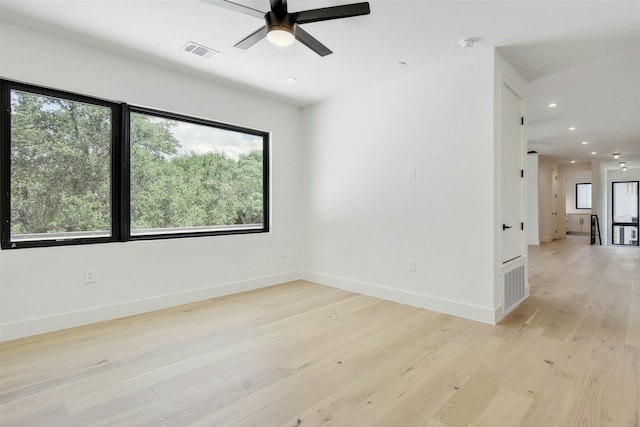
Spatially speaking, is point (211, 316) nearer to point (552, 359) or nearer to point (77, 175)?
point (77, 175)

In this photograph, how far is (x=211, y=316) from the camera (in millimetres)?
3223

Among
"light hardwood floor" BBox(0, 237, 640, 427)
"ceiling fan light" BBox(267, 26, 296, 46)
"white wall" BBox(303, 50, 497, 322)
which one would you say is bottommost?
"light hardwood floor" BBox(0, 237, 640, 427)

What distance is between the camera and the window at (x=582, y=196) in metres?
13.2

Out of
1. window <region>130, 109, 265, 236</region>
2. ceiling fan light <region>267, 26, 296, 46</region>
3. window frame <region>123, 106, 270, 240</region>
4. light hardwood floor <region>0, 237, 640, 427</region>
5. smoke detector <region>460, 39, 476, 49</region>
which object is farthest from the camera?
window <region>130, 109, 265, 236</region>

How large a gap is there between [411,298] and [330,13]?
2.84m

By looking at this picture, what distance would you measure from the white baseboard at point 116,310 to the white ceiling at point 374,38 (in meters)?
2.44

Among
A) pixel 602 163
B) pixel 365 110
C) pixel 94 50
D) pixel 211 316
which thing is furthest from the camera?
pixel 602 163

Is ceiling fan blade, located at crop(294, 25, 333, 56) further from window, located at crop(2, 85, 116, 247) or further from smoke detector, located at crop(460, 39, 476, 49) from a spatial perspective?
window, located at crop(2, 85, 116, 247)

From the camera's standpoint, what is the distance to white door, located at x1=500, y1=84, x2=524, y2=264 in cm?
318

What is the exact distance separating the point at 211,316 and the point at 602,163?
12239 mm

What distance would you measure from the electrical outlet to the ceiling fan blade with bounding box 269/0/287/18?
2.76 meters

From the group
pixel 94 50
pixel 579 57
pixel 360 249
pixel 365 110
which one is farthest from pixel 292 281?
pixel 579 57

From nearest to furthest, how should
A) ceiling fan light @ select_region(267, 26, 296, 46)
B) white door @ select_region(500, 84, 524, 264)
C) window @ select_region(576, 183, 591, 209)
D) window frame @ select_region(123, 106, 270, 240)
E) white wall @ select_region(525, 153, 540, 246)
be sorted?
ceiling fan light @ select_region(267, 26, 296, 46) < white door @ select_region(500, 84, 524, 264) < window frame @ select_region(123, 106, 270, 240) < white wall @ select_region(525, 153, 540, 246) < window @ select_region(576, 183, 591, 209)

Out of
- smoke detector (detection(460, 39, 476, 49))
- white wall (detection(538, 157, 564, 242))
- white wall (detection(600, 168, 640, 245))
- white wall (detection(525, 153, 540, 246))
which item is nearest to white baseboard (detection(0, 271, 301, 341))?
smoke detector (detection(460, 39, 476, 49))
